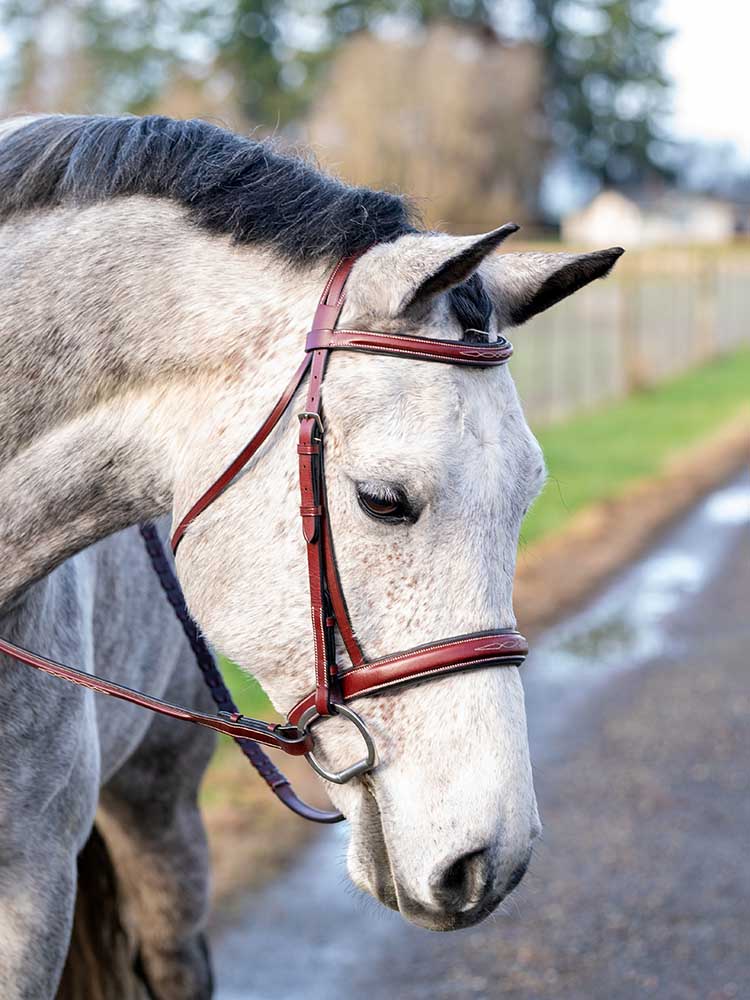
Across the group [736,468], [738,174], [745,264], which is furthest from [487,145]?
[738,174]

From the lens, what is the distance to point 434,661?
1.69 m

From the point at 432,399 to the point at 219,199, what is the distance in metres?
0.54

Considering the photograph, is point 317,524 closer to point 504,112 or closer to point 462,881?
point 462,881

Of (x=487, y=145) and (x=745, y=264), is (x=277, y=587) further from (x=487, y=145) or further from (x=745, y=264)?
(x=487, y=145)

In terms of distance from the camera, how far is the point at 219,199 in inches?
75.9

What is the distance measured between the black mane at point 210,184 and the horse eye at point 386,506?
35 centimetres

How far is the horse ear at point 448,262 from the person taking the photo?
163cm

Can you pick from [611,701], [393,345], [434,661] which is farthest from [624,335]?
[434,661]

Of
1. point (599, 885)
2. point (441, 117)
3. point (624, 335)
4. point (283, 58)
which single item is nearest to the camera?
→ point (599, 885)

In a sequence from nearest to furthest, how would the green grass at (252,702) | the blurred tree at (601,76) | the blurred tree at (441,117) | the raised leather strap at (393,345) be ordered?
the raised leather strap at (393,345)
the green grass at (252,702)
the blurred tree at (441,117)
the blurred tree at (601,76)

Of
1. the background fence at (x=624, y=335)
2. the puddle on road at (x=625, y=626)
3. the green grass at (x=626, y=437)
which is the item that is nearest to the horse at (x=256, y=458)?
the puddle on road at (x=625, y=626)

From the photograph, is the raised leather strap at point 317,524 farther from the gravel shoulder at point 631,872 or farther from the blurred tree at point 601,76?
the blurred tree at point 601,76

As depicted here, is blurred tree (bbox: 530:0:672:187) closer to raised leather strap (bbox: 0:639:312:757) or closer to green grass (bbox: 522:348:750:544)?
green grass (bbox: 522:348:750:544)

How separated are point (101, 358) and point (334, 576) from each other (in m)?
0.58
